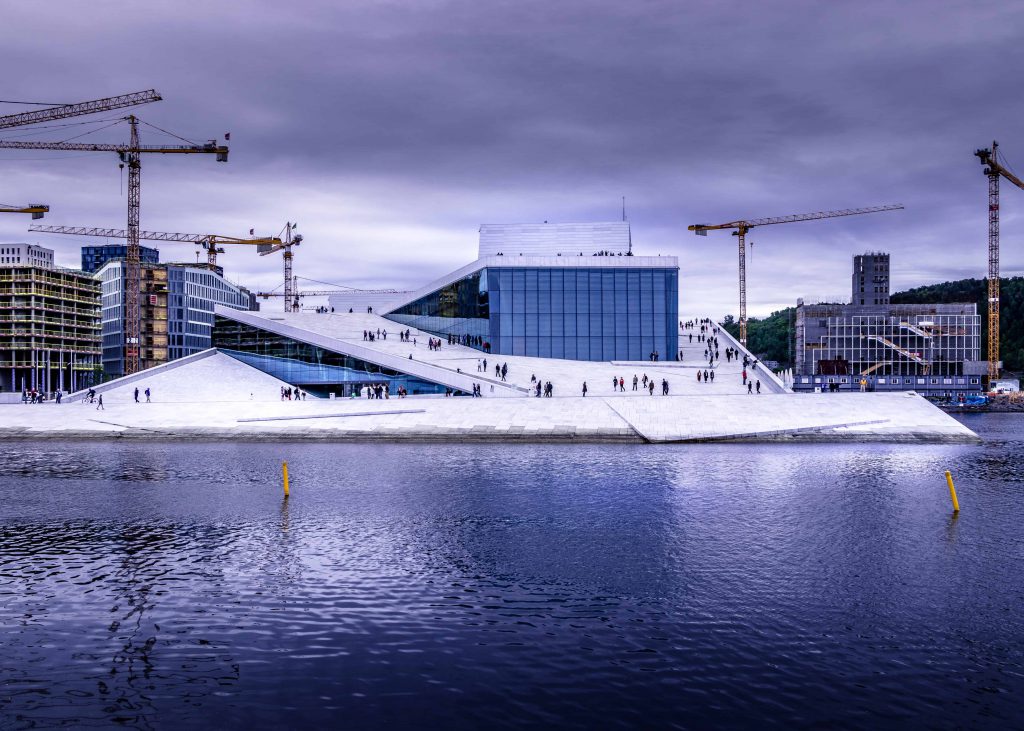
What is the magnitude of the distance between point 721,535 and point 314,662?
38.9 feet

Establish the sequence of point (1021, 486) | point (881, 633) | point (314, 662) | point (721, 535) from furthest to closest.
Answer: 1. point (1021, 486)
2. point (721, 535)
3. point (881, 633)
4. point (314, 662)

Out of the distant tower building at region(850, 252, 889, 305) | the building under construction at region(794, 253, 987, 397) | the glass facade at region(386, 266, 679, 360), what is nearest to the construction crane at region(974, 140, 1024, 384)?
the building under construction at region(794, 253, 987, 397)

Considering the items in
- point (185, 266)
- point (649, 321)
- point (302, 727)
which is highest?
point (185, 266)

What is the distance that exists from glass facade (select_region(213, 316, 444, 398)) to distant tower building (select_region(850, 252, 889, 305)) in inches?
6118

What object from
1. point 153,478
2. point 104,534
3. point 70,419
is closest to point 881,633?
point 104,534

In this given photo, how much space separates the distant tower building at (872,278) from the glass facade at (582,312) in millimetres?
130608

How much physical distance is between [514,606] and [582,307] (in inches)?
2621

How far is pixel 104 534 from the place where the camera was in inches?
841

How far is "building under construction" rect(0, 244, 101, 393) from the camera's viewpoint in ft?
418

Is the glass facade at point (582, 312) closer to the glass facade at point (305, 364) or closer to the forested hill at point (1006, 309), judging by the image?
the glass facade at point (305, 364)

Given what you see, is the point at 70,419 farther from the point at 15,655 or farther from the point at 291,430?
the point at 15,655

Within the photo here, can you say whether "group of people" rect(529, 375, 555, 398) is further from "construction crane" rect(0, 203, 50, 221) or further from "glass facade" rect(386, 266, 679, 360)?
"construction crane" rect(0, 203, 50, 221)

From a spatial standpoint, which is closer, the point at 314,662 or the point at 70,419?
the point at 314,662

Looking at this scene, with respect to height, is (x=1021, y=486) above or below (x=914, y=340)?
below
